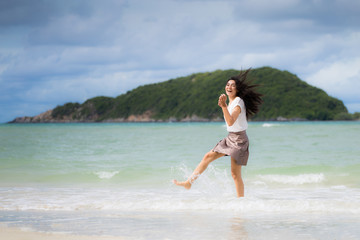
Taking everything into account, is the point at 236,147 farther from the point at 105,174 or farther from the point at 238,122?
the point at 105,174

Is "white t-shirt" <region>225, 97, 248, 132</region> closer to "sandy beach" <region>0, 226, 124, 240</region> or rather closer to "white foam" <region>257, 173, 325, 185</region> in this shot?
"sandy beach" <region>0, 226, 124, 240</region>

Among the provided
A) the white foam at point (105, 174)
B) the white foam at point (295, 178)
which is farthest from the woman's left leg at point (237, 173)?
the white foam at point (105, 174)

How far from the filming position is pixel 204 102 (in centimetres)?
16675

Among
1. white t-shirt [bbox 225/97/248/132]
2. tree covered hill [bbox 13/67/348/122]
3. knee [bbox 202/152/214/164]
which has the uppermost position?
tree covered hill [bbox 13/67/348/122]

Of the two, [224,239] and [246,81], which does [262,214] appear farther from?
[246,81]

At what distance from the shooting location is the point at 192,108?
168125 mm

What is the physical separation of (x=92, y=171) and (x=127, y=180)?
1.67 metres

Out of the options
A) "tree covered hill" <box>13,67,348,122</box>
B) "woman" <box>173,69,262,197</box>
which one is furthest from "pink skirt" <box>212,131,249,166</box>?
"tree covered hill" <box>13,67,348,122</box>

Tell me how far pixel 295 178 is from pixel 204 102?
157 m

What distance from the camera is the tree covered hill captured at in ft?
476

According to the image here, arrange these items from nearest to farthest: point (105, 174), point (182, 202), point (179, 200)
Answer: point (182, 202) < point (179, 200) < point (105, 174)

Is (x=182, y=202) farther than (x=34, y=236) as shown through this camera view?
Yes

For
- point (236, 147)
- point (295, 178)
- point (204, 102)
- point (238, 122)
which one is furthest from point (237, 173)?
point (204, 102)

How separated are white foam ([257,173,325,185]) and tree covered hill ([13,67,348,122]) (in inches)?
5162
